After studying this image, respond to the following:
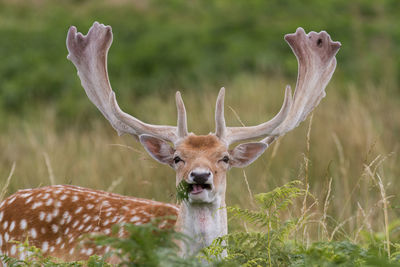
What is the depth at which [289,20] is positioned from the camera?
766 inches

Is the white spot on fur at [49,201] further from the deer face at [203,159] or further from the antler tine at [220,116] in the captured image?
the antler tine at [220,116]

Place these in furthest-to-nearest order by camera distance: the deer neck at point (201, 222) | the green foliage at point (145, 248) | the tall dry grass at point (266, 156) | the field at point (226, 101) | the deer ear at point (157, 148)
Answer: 1. the tall dry grass at point (266, 156)
2. the field at point (226, 101)
3. the deer ear at point (157, 148)
4. the deer neck at point (201, 222)
5. the green foliage at point (145, 248)

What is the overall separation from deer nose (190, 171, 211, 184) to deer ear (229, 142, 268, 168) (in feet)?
1.76

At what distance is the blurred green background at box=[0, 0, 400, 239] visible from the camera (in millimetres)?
7168

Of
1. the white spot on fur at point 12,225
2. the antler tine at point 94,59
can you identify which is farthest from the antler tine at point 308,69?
the white spot on fur at point 12,225

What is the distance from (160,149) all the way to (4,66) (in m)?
12.1

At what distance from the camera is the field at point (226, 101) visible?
6174 millimetres

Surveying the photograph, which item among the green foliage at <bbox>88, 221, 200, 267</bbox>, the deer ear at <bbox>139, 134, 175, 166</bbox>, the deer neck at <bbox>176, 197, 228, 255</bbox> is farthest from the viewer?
the deer ear at <bbox>139, 134, 175, 166</bbox>

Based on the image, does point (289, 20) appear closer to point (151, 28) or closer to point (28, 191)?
point (151, 28)

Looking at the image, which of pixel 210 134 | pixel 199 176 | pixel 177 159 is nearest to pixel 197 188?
pixel 199 176

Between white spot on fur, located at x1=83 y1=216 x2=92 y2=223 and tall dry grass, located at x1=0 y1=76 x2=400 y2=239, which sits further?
tall dry grass, located at x1=0 y1=76 x2=400 y2=239

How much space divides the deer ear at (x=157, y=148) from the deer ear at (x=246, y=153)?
0.35 meters

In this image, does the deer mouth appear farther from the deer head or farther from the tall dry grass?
the tall dry grass

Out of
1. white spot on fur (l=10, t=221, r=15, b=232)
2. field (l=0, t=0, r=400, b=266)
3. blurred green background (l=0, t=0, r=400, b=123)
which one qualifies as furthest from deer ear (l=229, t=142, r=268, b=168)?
blurred green background (l=0, t=0, r=400, b=123)
